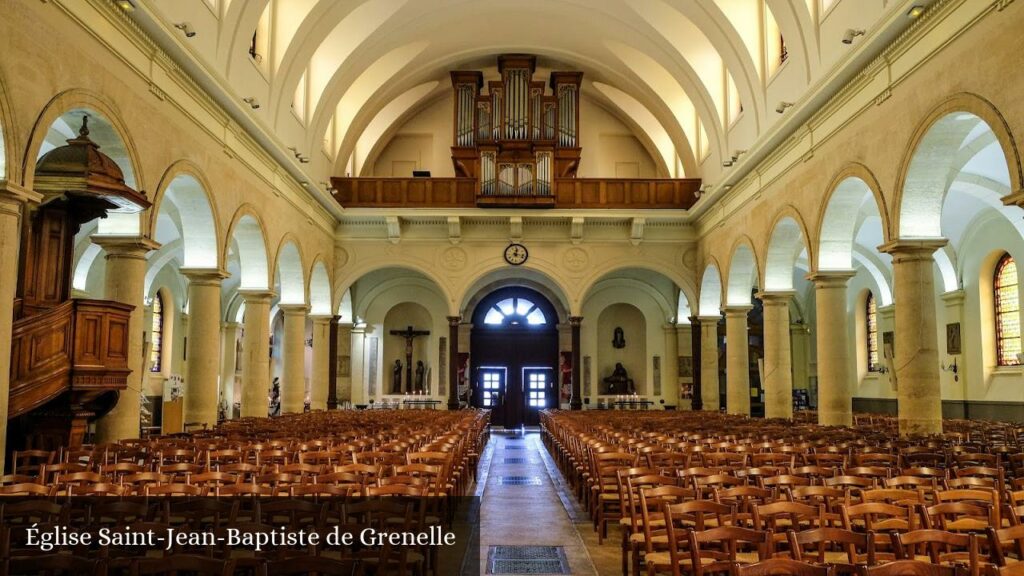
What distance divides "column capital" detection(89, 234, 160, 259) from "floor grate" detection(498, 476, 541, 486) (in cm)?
663

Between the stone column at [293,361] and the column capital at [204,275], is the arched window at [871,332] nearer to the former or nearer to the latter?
the stone column at [293,361]

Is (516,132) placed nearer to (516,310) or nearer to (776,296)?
(516,310)

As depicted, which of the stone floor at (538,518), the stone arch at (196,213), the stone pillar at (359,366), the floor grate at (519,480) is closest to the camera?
the stone floor at (538,518)

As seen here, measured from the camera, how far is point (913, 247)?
42.0 ft

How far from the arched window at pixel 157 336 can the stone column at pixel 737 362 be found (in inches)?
667

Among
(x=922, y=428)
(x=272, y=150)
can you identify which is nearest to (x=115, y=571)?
(x=922, y=428)

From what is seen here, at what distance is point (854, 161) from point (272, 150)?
11619 mm

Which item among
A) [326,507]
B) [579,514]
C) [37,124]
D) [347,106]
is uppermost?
[347,106]

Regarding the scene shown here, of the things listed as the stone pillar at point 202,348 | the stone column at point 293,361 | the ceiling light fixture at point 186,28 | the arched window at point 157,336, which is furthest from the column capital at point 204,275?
the arched window at point 157,336

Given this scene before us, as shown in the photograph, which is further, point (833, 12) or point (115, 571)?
point (833, 12)

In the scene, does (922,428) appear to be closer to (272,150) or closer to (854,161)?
(854,161)

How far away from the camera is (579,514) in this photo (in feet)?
34.1

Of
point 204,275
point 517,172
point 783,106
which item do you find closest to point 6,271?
point 204,275

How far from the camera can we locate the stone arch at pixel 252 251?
18087mm
